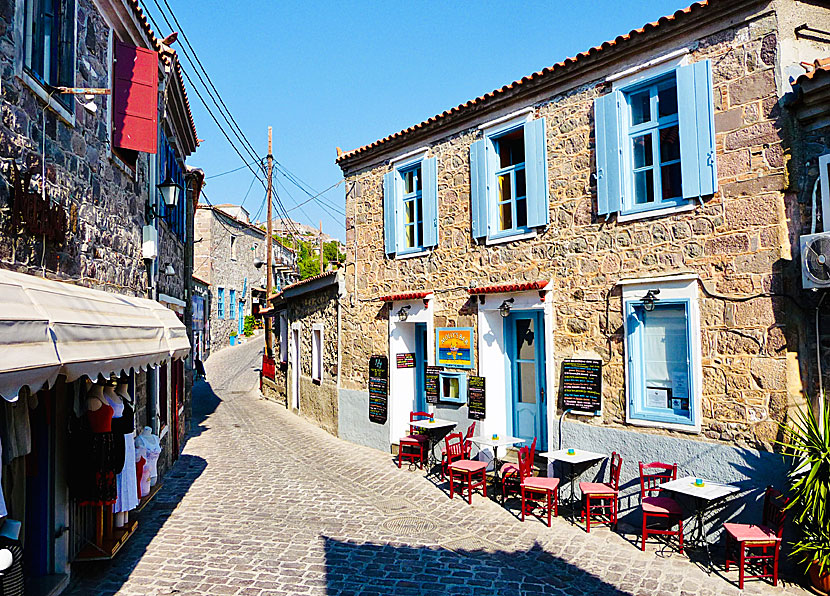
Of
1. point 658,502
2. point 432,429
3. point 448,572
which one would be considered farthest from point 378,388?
point 658,502

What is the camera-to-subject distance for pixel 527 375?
9648mm

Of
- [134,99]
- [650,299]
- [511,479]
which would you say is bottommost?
[511,479]

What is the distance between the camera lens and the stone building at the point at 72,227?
168 inches

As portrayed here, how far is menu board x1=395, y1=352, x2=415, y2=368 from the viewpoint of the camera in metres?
11.7

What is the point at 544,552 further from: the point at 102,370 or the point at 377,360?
the point at 377,360

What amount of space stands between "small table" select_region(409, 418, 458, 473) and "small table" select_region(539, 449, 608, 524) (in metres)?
2.45

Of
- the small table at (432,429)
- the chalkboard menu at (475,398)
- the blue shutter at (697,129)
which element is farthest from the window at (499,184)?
the small table at (432,429)

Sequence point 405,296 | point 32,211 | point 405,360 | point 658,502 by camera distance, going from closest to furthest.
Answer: point 32,211, point 658,502, point 405,296, point 405,360

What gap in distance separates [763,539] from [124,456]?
6270 millimetres

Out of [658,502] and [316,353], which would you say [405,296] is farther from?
[658,502]

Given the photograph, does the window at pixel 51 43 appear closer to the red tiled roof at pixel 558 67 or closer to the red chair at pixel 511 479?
the red tiled roof at pixel 558 67

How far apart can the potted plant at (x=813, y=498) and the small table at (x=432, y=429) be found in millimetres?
5403

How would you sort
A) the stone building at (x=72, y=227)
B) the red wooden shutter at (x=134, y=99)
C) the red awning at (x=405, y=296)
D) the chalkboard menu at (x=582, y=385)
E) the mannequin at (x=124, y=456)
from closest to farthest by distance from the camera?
the stone building at (x=72, y=227)
the mannequin at (x=124, y=456)
the red wooden shutter at (x=134, y=99)
the chalkboard menu at (x=582, y=385)
the red awning at (x=405, y=296)

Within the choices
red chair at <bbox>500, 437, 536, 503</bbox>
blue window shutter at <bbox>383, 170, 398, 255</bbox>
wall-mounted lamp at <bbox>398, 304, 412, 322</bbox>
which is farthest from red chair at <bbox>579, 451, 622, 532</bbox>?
blue window shutter at <bbox>383, 170, 398, 255</bbox>
